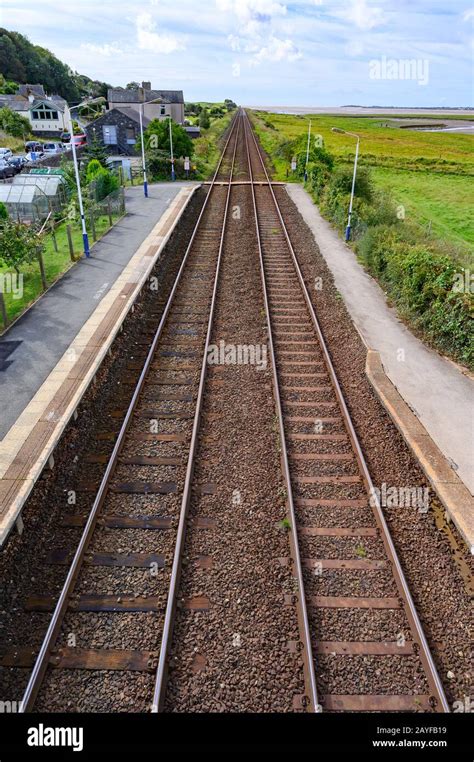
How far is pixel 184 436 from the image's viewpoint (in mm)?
10320

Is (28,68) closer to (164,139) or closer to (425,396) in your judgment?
(164,139)

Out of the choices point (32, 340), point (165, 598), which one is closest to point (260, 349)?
point (32, 340)

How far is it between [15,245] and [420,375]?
12610mm

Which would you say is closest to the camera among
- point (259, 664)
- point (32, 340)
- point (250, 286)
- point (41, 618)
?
point (259, 664)

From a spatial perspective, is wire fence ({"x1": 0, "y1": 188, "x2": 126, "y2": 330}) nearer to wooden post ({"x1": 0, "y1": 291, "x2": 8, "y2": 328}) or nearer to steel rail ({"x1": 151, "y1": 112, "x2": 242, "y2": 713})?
wooden post ({"x1": 0, "y1": 291, "x2": 8, "y2": 328})

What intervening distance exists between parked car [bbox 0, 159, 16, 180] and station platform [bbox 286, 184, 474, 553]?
32.6 meters

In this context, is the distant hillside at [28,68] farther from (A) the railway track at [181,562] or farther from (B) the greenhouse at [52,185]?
(A) the railway track at [181,562]

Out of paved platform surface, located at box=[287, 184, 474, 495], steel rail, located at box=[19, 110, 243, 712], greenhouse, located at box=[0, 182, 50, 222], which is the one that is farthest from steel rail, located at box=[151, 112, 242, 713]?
greenhouse, located at box=[0, 182, 50, 222]

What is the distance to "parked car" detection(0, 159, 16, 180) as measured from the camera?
132 ft

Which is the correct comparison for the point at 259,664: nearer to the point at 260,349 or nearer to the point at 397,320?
the point at 260,349

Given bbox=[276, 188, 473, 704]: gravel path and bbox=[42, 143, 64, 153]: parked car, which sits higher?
bbox=[42, 143, 64, 153]: parked car

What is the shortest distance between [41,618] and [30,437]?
372cm

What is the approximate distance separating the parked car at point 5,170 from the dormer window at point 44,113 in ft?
145
